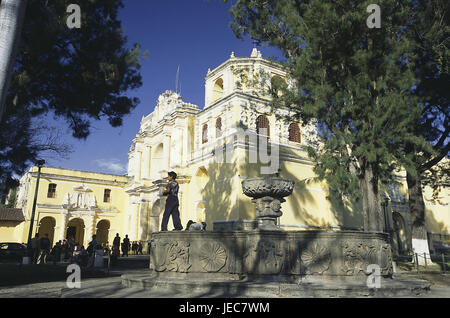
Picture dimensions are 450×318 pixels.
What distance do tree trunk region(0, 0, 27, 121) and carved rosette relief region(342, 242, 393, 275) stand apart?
6375mm

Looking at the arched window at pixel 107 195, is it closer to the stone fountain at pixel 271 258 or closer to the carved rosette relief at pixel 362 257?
the stone fountain at pixel 271 258

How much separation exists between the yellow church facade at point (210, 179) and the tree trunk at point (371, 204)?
14.2 feet

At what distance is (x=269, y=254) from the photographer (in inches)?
279

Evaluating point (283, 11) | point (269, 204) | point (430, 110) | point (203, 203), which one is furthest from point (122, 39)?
point (203, 203)

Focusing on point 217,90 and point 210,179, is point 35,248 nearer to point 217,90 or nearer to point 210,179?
point 210,179

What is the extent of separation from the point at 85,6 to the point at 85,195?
26.8 meters

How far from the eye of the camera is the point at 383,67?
35.5 ft

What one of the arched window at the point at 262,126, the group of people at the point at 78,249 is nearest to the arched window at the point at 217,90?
the arched window at the point at 262,126

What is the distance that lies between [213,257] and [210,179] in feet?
56.4

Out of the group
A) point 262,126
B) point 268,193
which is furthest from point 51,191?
point 268,193

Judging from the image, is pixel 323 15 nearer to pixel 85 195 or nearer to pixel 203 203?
pixel 203 203

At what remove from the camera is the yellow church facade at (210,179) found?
22766mm

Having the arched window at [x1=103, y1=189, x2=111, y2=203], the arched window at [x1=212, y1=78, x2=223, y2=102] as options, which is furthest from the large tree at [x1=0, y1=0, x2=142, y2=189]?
the arched window at [x1=103, y1=189, x2=111, y2=203]

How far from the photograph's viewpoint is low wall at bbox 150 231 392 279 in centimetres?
709
